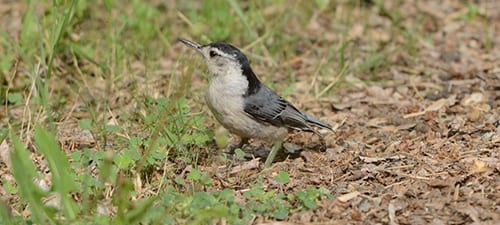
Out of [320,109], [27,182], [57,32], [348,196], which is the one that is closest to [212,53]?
[57,32]

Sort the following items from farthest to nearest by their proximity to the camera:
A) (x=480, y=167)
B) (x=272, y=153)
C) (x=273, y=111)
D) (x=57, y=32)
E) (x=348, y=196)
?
(x=273, y=111) → (x=272, y=153) → (x=57, y=32) → (x=480, y=167) → (x=348, y=196)

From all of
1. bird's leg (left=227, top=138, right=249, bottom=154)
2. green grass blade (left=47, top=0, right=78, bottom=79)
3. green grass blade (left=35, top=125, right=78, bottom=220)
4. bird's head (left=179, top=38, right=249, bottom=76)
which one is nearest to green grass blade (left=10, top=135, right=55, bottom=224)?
green grass blade (left=35, top=125, right=78, bottom=220)

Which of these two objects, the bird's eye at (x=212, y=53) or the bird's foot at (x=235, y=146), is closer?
the bird's eye at (x=212, y=53)

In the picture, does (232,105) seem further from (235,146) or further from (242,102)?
(235,146)

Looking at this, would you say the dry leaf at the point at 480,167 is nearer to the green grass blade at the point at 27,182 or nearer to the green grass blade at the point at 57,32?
the green grass blade at the point at 27,182

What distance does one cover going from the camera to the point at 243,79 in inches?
Answer: 231

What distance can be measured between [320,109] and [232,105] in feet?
4.75

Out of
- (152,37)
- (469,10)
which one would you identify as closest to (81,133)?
(152,37)

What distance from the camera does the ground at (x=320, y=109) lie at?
4930mm

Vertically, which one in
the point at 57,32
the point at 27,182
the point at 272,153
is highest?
the point at 57,32

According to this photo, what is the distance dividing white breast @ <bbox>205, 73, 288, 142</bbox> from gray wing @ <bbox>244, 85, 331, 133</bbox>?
51 millimetres

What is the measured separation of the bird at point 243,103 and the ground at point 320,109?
0.64 feet

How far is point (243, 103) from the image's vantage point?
19.0ft

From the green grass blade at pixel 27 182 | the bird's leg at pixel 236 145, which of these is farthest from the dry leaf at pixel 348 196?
the green grass blade at pixel 27 182
